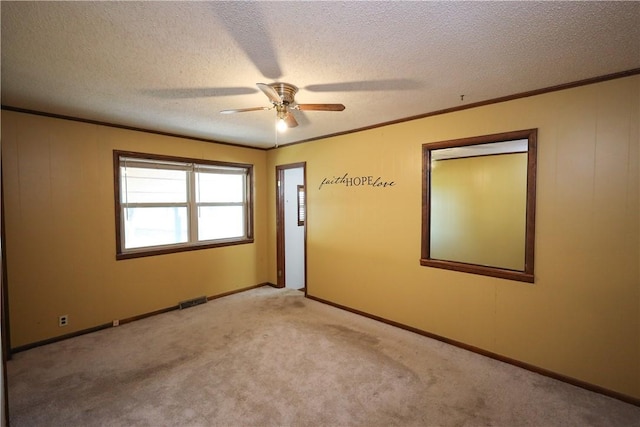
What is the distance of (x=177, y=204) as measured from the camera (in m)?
4.03

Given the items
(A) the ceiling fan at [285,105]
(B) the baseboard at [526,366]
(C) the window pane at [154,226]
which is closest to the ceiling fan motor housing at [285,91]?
(A) the ceiling fan at [285,105]

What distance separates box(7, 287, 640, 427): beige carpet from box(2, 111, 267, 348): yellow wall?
1.13 ft

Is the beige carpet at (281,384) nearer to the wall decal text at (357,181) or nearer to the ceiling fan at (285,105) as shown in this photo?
the wall decal text at (357,181)

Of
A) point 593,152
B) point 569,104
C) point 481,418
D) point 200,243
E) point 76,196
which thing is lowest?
point 481,418

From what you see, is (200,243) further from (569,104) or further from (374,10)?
(569,104)

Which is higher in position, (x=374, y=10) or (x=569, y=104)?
(x=374, y=10)

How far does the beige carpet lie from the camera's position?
202 cm

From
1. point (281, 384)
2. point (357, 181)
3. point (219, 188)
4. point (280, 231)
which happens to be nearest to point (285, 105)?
point (357, 181)

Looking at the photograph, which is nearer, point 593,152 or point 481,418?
point 481,418

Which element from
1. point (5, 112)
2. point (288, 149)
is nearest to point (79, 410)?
point (5, 112)

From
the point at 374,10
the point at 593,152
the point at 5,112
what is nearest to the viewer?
the point at 374,10

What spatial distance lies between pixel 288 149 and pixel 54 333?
11.6 feet

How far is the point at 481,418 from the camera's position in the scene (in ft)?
6.57

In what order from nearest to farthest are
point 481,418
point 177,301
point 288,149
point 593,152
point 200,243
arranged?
point 481,418 → point 593,152 → point 177,301 → point 200,243 → point 288,149
